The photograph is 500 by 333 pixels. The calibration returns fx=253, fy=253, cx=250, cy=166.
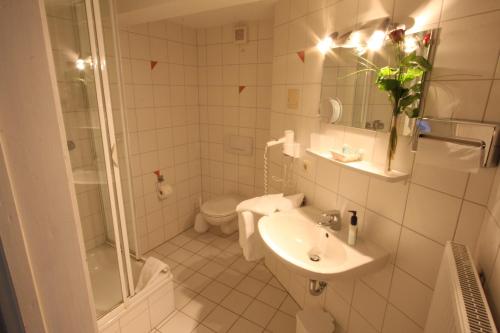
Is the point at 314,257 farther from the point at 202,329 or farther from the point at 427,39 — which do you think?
the point at 427,39

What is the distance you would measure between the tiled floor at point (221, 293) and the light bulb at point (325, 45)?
1784mm

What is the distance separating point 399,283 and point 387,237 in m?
0.20

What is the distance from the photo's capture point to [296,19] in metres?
1.67

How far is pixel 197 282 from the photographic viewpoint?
2.13 metres

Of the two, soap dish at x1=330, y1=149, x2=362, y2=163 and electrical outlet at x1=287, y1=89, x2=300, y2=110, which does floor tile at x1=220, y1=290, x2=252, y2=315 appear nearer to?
soap dish at x1=330, y1=149, x2=362, y2=163

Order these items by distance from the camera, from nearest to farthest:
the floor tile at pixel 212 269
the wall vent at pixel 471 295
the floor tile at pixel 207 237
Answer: the wall vent at pixel 471 295 → the floor tile at pixel 212 269 → the floor tile at pixel 207 237

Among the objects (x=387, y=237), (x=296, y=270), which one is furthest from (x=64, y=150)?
(x=387, y=237)

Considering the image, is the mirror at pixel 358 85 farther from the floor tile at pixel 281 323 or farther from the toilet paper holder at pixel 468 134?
the floor tile at pixel 281 323

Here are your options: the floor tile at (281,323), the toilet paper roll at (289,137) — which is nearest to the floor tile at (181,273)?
the floor tile at (281,323)

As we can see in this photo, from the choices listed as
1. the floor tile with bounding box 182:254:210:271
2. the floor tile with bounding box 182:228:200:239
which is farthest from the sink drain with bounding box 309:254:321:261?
the floor tile with bounding box 182:228:200:239

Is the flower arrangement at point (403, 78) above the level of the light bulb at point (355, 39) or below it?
below

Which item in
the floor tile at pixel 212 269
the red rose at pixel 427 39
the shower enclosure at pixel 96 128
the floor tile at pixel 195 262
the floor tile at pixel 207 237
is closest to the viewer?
the red rose at pixel 427 39

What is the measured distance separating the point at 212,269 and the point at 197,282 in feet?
0.62

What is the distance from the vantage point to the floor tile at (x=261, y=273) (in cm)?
218
